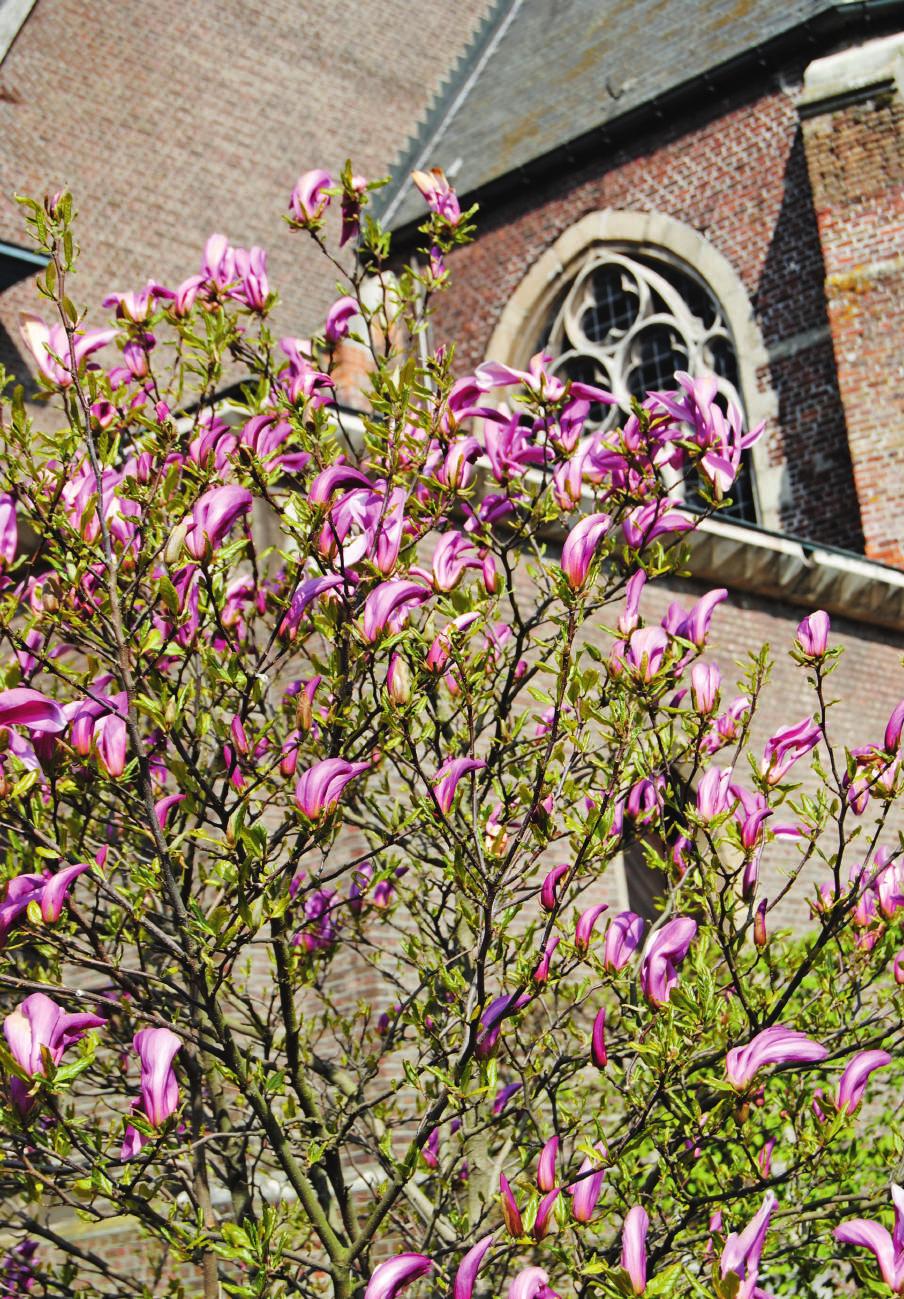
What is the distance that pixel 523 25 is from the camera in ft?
56.7

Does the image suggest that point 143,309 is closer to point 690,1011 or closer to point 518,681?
point 518,681

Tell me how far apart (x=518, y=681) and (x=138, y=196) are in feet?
37.5

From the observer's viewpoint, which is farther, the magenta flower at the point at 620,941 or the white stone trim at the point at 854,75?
the white stone trim at the point at 854,75

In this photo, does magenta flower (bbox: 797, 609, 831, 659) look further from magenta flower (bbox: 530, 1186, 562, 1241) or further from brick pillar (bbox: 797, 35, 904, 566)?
brick pillar (bbox: 797, 35, 904, 566)

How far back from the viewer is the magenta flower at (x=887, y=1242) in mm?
2383

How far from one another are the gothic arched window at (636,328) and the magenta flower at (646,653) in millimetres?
9901

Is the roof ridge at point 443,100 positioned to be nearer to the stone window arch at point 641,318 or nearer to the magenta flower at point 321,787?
the stone window arch at point 641,318

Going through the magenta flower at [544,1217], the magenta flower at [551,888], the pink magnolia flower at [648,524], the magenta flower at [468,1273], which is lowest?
the magenta flower at [468,1273]

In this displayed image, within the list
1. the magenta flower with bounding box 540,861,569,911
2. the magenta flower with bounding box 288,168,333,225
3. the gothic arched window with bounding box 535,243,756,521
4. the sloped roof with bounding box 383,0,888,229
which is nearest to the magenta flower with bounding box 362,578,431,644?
the magenta flower with bounding box 540,861,569,911

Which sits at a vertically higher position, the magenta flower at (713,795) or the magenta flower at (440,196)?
the magenta flower at (440,196)

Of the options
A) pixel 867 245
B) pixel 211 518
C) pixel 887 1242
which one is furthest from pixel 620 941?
pixel 867 245

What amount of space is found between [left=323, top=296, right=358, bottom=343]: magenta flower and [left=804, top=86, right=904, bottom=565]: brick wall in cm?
796

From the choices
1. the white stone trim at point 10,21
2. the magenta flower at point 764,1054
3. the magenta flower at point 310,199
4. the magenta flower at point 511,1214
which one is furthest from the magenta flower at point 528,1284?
the white stone trim at point 10,21

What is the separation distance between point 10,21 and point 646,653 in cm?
1236
